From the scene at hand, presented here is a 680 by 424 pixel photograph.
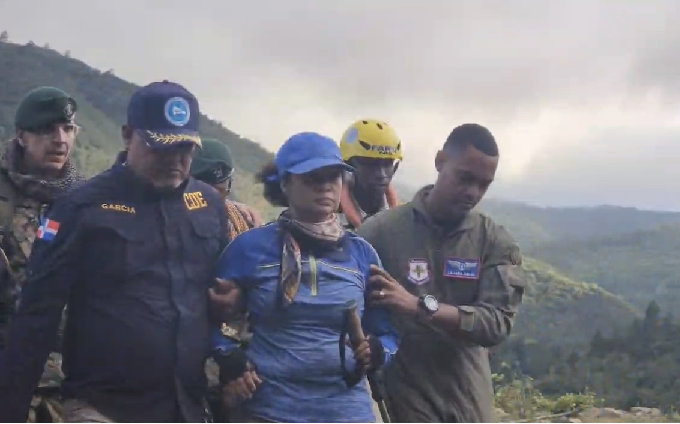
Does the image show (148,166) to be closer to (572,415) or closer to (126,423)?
(126,423)

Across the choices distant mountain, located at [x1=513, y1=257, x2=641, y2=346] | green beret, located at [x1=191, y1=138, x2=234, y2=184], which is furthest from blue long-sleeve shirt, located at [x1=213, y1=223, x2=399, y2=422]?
distant mountain, located at [x1=513, y1=257, x2=641, y2=346]

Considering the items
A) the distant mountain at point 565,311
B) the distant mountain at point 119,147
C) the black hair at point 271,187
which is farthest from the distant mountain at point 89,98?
the black hair at point 271,187

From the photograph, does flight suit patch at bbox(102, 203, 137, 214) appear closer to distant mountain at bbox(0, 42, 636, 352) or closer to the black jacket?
the black jacket

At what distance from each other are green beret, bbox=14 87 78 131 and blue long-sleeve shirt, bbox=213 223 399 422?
3.81 feet

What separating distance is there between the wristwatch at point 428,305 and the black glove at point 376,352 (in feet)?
0.91

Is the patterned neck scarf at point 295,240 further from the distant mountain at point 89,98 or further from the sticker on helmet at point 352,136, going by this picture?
the distant mountain at point 89,98

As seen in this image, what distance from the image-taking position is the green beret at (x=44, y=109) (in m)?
3.78

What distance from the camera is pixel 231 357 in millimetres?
3025

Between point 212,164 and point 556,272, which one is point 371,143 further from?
point 556,272

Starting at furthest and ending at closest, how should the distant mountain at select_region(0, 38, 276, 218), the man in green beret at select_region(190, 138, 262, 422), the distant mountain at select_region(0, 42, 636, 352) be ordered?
the distant mountain at select_region(0, 38, 276, 218) < the distant mountain at select_region(0, 42, 636, 352) < the man in green beret at select_region(190, 138, 262, 422)

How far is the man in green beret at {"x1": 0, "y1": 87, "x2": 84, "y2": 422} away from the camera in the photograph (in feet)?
12.0

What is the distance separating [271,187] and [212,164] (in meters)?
0.99

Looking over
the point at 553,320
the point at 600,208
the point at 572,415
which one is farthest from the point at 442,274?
the point at 600,208

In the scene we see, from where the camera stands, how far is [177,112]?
306 centimetres
